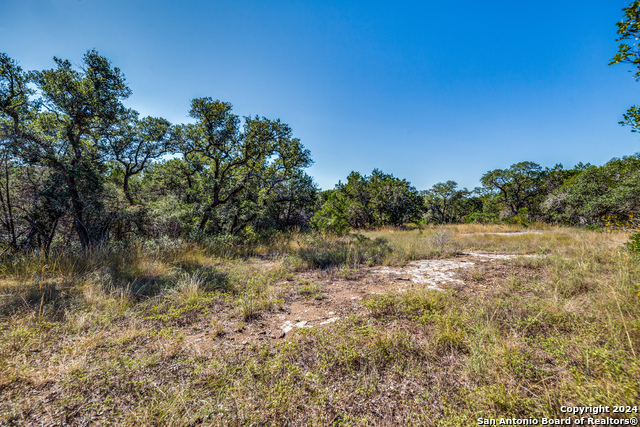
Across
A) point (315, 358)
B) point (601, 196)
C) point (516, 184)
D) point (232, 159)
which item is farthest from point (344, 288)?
point (516, 184)

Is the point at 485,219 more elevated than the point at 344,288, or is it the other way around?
the point at 485,219

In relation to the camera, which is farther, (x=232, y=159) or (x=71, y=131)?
(x=232, y=159)

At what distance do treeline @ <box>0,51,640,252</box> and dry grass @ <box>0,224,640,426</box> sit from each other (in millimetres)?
1810

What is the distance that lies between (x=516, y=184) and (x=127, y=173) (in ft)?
115

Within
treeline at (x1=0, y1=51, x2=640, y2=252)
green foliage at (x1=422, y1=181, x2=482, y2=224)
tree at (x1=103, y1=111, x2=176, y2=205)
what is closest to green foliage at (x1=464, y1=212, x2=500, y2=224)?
green foliage at (x1=422, y1=181, x2=482, y2=224)

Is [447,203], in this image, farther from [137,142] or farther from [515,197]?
[137,142]

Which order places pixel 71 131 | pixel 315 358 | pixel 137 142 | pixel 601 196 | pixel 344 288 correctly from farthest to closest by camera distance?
pixel 601 196 → pixel 137 142 → pixel 71 131 → pixel 344 288 → pixel 315 358

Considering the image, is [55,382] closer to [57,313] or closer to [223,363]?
[223,363]

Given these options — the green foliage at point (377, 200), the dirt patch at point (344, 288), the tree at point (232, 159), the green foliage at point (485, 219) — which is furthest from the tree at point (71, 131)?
the green foliage at point (485, 219)

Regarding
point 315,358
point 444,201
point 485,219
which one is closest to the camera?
point 315,358

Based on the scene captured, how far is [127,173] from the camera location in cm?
823

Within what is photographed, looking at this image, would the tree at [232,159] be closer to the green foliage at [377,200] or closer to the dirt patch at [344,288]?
the dirt patch at [344,288]

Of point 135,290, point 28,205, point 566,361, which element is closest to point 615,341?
point 566,361

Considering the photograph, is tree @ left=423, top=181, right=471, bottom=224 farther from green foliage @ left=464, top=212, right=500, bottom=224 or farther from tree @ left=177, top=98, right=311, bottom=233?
tree @ left=177, top=98, right=311, bottom=233
